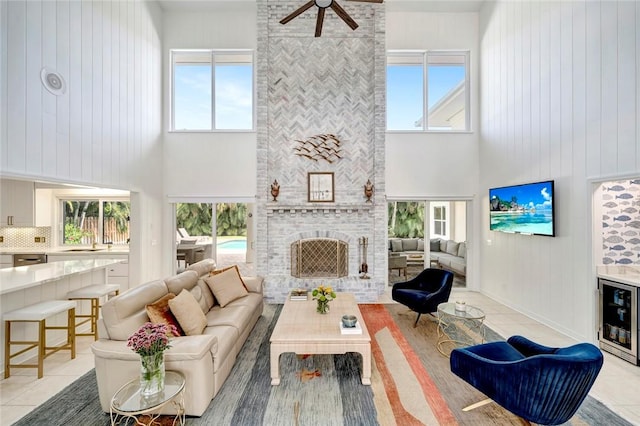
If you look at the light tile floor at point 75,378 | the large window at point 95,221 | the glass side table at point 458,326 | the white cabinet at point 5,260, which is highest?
the large window at point 95,221

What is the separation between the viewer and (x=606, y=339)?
3488mm

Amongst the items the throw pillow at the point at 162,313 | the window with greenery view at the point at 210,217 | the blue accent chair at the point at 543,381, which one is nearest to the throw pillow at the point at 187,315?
the throw pillow at the point at 162,313

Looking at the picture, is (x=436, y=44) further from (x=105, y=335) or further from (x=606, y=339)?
(x=105, y=335)

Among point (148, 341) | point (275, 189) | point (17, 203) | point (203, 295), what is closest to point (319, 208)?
point (275, 189)

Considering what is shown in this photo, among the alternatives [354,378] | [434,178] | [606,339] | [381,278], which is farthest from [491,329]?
[434,178]

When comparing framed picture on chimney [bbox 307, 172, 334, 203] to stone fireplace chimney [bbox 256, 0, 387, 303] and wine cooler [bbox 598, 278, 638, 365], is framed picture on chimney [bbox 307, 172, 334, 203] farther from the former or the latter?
wine cooler [bbox 598, 278, 638, 365]

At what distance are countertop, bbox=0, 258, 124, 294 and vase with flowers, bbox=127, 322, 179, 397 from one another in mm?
1712

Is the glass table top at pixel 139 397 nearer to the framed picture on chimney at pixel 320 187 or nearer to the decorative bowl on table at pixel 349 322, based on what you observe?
the decorative bowl on table at pixel 349 322

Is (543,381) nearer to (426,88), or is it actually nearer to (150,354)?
(150,354)

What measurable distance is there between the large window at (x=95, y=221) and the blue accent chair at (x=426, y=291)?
571 cm

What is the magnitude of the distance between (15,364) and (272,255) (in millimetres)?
3651

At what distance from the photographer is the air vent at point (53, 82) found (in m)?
3.30

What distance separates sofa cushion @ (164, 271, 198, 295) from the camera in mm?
3349

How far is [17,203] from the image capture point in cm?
532
